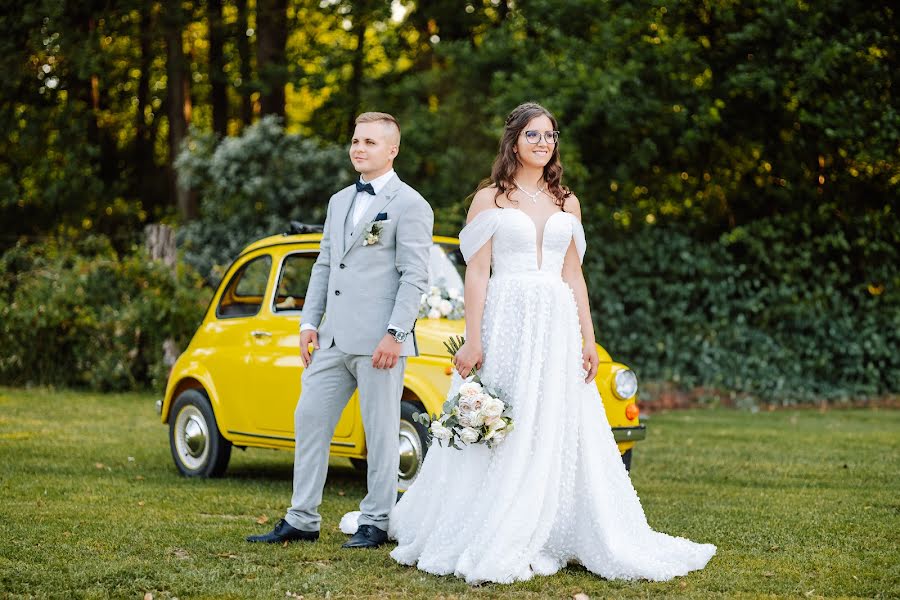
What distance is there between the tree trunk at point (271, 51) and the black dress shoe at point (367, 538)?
16378mm

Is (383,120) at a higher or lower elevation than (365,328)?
higher

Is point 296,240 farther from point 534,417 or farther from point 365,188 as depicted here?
point 534,417

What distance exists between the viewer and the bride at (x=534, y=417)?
5410 mm

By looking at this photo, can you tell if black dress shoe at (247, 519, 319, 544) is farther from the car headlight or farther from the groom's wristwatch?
the car headlight

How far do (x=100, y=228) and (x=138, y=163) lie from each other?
2.33 meters

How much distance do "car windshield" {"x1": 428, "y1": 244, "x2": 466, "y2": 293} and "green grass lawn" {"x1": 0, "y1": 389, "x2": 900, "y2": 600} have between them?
1623 millimetres

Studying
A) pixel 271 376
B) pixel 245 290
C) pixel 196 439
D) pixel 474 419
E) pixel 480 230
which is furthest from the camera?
pixel 245 290

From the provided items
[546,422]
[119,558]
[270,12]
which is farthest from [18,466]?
[270,12]

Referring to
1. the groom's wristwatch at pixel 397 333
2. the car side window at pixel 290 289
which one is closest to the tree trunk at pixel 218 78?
the car side window at pixel 290 289

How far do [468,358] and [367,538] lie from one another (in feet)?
Result: 3.90

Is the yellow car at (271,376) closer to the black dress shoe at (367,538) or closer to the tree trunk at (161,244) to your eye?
the black dress shoe at (367,538)

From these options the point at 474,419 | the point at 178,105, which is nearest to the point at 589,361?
the point at 474,419

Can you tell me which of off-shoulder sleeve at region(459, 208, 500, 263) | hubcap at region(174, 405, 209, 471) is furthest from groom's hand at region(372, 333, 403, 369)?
hubcap at region(174, 405, 209, 471)

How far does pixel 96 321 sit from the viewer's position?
51.9 ft
